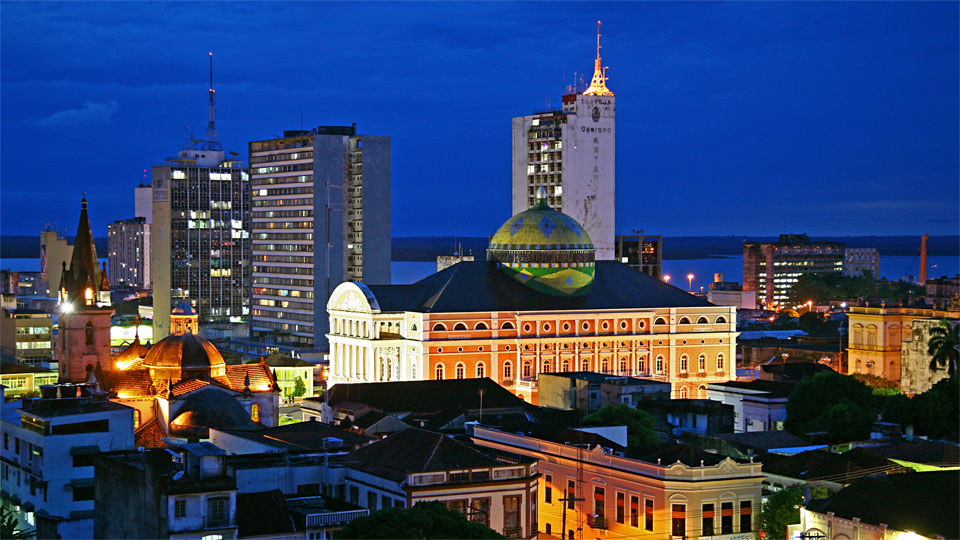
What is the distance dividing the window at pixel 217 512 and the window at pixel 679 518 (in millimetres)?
18457

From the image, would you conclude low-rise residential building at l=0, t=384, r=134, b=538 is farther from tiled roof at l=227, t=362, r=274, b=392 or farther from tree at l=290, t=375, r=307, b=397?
tree at l=290, t=375, r=307, b=397

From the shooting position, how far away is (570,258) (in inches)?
5103

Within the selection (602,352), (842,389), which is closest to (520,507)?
(842,389)

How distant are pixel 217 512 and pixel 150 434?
119 ft

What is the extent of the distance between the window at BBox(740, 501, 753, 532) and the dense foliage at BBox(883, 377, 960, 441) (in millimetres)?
25378

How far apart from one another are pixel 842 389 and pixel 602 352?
3703cm

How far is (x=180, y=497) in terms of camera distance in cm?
5112

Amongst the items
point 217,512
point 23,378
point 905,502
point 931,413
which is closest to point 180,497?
point 217,512

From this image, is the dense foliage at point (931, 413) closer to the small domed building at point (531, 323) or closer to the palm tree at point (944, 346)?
the palm tree at point (944, 346)

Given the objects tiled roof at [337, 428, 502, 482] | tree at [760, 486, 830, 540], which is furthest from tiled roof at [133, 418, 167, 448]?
tree at [760, 486, 830, 540]

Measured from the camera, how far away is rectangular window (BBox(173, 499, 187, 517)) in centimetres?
5106

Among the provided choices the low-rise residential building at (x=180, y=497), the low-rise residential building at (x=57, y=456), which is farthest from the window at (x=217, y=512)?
the low-rise residential building at (x=57, y=456)

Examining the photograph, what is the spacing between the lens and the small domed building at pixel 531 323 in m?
122

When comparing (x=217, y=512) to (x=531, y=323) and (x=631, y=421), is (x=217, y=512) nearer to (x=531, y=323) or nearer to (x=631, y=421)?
(x=631, y=421)
